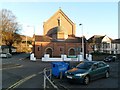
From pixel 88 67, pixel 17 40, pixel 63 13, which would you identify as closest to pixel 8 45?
pixel 17 40

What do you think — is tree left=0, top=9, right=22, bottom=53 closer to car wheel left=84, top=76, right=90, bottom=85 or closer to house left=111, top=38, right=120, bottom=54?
house left=111, top=38, right=120, bottom=54

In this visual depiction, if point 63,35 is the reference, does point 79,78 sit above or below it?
below

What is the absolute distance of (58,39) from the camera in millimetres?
72625

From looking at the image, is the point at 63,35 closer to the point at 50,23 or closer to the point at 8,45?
the point at 50,23

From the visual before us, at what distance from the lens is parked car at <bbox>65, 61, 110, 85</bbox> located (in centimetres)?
1620

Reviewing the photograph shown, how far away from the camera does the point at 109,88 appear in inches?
571

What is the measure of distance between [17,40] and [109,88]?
70199 mm

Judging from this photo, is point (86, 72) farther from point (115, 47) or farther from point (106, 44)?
point (115, 47)

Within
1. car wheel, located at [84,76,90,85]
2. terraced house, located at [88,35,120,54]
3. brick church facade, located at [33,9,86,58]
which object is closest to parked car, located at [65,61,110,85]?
car wheel, located at [84,76,90,85]

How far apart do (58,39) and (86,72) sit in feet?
185

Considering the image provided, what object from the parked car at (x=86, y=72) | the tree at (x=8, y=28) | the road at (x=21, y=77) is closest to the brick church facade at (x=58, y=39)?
the tree at (x=8, y=28)

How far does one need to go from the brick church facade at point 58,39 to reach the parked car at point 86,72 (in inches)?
1968

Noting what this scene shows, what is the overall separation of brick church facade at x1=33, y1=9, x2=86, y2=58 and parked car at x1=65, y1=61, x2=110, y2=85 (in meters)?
50.0

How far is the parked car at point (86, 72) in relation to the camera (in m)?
16.2
